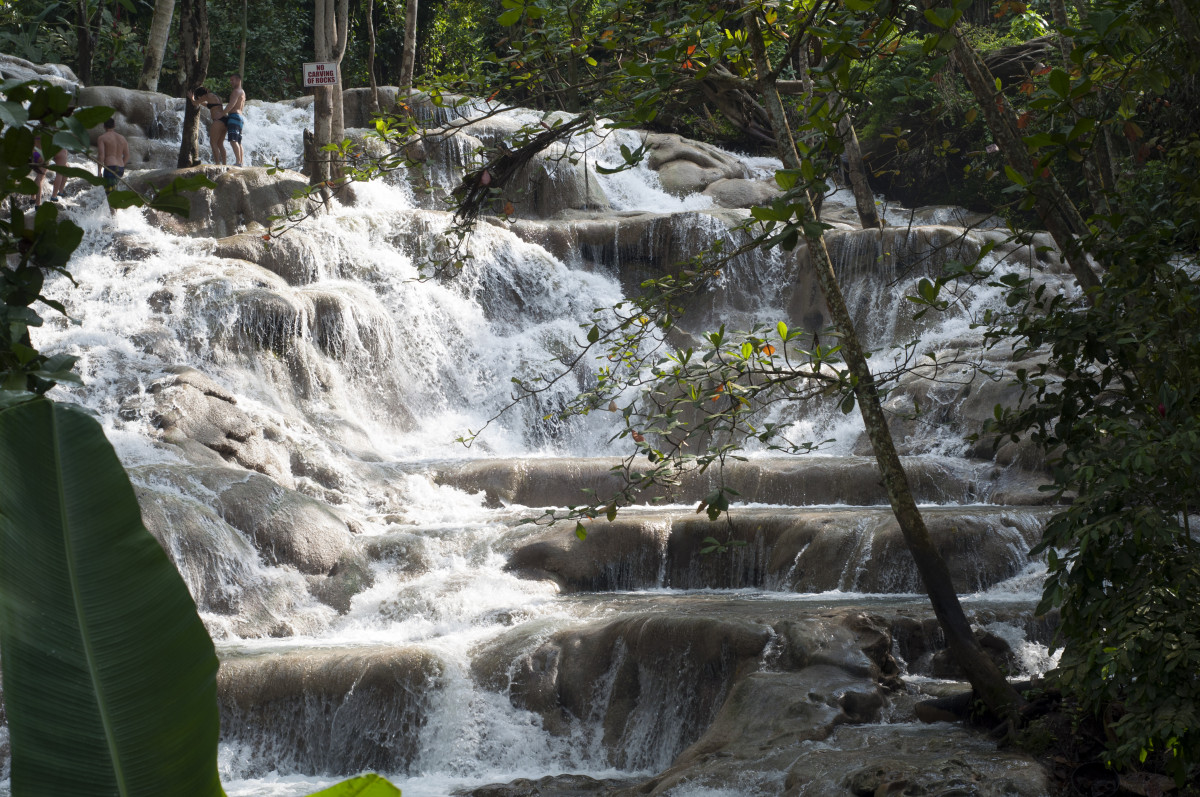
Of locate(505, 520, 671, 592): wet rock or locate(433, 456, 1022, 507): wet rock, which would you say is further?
locate(433, 456, 1022, 507): wet rock

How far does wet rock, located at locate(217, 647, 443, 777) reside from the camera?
7316 mm

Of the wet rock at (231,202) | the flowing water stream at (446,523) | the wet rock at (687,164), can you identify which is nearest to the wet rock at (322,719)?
the flowing water stream at (446,523)

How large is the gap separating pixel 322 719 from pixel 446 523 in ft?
11.7

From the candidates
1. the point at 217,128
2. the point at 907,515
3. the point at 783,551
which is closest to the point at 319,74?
the point at 217,128

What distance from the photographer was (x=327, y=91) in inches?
695

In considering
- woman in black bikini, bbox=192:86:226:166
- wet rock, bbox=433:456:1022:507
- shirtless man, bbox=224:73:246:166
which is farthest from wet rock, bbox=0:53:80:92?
wet rock, bbox=433:456:1022:507

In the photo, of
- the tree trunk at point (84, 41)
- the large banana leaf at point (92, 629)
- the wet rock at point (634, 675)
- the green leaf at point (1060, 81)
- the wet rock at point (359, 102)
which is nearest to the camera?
the large banana leaf at point (92, 629)

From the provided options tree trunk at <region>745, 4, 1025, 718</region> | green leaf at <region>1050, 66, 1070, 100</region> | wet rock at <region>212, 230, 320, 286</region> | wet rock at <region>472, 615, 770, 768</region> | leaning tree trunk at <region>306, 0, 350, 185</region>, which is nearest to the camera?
green leaf at <region>1050, 66, 1070, 100</region>

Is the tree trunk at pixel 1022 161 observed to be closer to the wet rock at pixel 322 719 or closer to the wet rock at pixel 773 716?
the wet rock at pixel 773 716

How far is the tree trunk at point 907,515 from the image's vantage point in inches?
201

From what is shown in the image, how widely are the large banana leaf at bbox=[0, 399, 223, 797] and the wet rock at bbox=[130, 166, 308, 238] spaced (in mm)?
15663

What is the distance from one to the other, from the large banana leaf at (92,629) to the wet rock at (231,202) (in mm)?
15663

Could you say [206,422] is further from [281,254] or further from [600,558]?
[281,254]

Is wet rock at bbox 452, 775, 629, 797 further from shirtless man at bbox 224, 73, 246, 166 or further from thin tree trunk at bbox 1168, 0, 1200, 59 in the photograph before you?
shirtless man at bbox 224, 73, 246, 166
